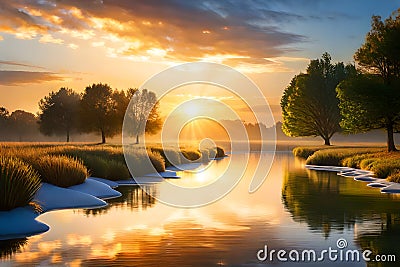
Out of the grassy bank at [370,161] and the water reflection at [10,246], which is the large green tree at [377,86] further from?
the water reflection at [10,246]

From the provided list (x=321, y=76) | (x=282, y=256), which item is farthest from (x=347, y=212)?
(x=321, y=76)

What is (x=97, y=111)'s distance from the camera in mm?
103125

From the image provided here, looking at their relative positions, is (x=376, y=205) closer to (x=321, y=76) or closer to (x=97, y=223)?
(x=97, y=223)

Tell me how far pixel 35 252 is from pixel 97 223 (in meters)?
5.11

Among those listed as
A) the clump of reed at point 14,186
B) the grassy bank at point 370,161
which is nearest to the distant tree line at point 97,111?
the grassy bank at point 370,161

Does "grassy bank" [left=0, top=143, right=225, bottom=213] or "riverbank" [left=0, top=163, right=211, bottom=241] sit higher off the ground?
"grassy bank" [left=0, top=143, right=225, bottom=213]

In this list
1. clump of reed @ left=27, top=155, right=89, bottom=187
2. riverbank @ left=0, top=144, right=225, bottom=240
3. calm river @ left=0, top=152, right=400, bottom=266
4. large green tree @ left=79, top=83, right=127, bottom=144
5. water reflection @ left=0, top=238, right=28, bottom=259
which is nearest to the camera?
calm river @ left=0, top=152, right=400, bottom=266

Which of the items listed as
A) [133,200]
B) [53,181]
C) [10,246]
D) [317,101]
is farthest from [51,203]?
[317,101]

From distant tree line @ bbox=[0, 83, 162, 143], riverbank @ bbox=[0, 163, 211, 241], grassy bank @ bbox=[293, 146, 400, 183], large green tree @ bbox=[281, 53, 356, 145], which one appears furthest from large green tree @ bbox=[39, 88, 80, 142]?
riverbank @ bbox=[0, 163, 211, 241]

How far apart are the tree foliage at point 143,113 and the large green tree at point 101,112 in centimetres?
477

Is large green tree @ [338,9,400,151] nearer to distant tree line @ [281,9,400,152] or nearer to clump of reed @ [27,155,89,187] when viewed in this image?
distant tree line @ [281,9,400,152]

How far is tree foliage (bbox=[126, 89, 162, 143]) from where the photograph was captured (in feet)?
359

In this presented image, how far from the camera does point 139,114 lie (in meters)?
113

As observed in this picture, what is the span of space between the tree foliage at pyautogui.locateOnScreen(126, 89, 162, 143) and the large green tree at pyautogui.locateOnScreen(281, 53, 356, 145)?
1166 inches
